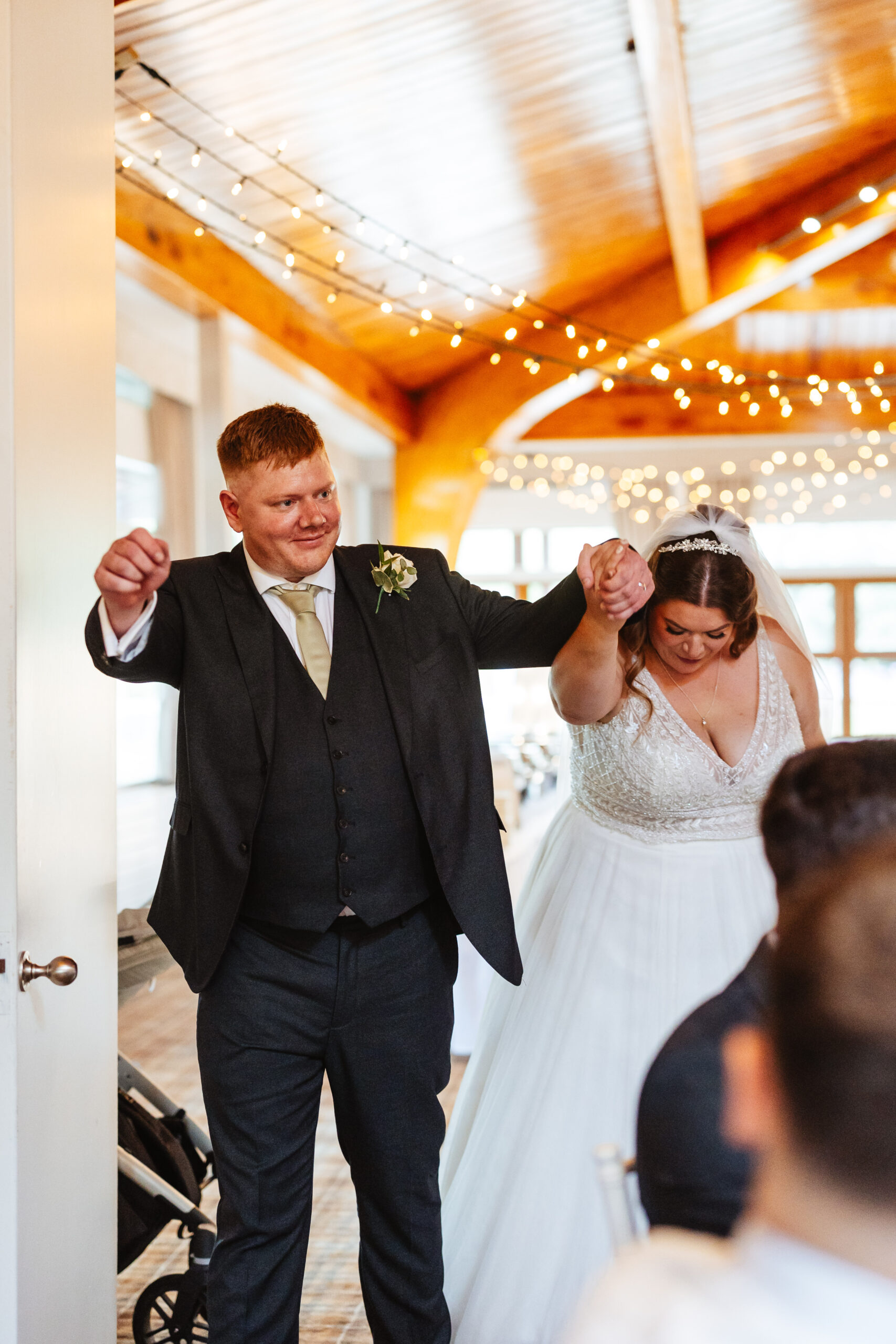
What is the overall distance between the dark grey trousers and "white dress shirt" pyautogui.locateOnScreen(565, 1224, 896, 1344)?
1.18 m

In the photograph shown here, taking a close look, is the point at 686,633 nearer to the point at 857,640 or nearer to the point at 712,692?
the point at 712,692

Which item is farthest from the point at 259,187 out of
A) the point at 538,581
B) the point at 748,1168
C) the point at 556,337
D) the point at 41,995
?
the point at 538,581

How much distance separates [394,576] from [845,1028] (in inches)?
57.2

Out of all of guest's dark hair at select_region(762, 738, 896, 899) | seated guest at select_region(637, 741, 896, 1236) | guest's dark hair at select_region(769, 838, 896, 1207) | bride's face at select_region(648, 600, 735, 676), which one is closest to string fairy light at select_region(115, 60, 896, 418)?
bride's face at select_region(648, 600, 735, 676)

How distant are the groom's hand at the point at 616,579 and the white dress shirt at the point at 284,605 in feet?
1.37

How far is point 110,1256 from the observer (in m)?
2.17

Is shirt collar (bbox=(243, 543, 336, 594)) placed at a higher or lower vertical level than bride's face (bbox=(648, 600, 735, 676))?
higher

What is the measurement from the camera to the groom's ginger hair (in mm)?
1876

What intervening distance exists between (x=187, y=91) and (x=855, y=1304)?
14.4 ft

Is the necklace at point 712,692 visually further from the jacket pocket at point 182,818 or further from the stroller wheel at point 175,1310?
the stroller wheel at point 175,1310

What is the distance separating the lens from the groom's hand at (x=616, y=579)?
6.20ft

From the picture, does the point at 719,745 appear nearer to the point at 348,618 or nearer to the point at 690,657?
the point at 690,657

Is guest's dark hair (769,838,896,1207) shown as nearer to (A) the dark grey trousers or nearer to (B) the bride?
(A) the dark grey trousers

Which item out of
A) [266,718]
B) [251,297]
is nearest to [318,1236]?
[266,718]
